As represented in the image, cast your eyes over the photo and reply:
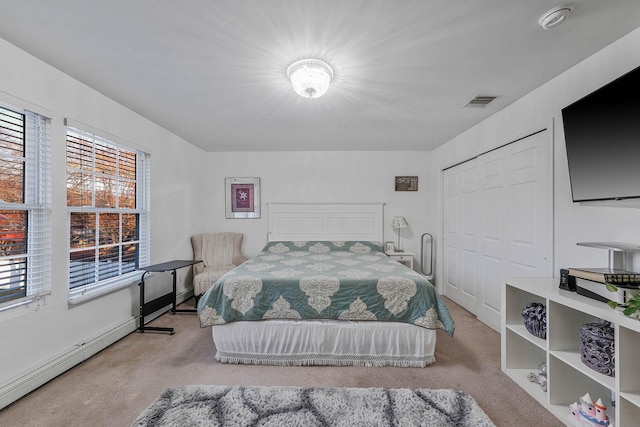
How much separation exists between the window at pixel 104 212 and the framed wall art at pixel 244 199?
144 centimetres

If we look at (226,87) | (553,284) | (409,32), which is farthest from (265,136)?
(553,284)

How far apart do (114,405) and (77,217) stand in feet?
4.94

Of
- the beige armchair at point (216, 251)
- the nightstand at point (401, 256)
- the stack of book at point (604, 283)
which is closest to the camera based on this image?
the stack of book at point (604, 283)

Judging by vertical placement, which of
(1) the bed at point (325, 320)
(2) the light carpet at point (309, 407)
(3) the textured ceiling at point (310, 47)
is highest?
(3) the textured ceiling at point (310, 47)

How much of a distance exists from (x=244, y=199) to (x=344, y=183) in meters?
1.66

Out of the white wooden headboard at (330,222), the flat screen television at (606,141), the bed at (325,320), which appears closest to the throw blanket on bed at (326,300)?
the bed at (325,320)

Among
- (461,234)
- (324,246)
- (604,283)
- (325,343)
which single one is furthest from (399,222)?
(604,283)

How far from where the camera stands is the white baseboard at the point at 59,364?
1.69 metres

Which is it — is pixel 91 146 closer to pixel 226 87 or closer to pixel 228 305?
pixel 226 87

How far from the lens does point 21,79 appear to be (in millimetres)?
1784

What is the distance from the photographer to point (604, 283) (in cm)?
139

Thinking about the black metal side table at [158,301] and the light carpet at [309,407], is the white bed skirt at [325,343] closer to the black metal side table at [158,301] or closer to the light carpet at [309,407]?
the light carpet at [309,407]

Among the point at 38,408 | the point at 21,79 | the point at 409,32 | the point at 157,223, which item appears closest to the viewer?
the point at 409,32

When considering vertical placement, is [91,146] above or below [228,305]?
above
